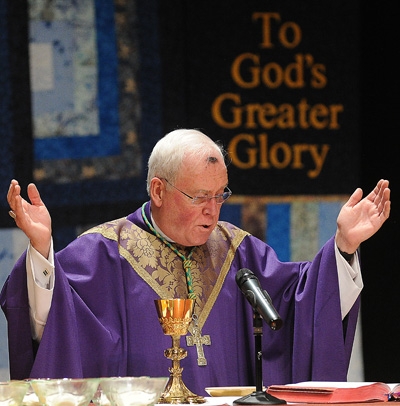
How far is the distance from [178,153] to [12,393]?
2.23 m

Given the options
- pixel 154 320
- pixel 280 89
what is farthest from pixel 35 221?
pixel 280 89

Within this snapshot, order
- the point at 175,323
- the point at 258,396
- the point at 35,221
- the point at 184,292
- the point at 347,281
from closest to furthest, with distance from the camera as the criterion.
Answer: the point at 258,396, the point at 175,323, the point at 35,221, the point at 347,281, the point at 184,292

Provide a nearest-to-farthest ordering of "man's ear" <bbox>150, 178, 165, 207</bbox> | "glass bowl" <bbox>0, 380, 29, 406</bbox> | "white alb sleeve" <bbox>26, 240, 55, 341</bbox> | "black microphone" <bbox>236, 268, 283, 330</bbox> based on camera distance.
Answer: "glass bowl" <bbox>0, 380, 29, 406</bbox>
"black microphone" <bbox>236, 268, 283, 330</bbox>
"white alb sleeve" <bbox>26, 240, 55, 341</bbox>
"man's ear" <bbox>150, 178, 165, 207</bbox>

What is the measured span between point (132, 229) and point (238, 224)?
1.79 m

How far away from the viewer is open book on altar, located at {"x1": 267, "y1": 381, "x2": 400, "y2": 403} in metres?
3.35

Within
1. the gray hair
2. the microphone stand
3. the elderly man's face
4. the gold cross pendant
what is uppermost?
the gray hair

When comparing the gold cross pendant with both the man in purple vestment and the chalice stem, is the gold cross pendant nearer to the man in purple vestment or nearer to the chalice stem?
the man in purple vestment

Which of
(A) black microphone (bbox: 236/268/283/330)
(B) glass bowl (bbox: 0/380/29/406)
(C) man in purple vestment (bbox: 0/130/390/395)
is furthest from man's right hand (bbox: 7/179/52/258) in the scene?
(B) glass bowl (bbox: 0/380/29/406)

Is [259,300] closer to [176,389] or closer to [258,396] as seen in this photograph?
[258,396]

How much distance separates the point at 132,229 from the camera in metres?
4.88

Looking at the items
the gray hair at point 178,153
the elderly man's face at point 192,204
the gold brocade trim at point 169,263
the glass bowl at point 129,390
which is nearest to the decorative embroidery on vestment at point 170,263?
the gold brocade trim at point 169,263

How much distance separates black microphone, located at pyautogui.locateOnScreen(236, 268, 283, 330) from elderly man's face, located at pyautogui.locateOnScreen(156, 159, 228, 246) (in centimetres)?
119

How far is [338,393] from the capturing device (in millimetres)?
3357

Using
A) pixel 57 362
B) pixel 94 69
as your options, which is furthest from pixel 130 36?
pixel 57 362
